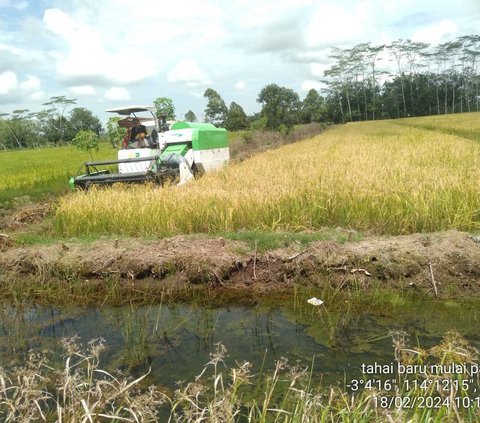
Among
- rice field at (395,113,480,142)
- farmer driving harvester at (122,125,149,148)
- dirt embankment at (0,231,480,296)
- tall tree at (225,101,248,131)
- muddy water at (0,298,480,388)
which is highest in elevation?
tall tree at (225,101,248,131)

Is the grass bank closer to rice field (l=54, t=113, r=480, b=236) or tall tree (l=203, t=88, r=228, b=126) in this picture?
rice field (l=54, t=113, r=480, b=236)

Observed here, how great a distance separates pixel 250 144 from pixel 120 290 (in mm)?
19214

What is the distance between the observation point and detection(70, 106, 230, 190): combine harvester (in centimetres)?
904

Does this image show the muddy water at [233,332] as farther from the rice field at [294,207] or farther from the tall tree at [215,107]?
the tall tree at [215,107]

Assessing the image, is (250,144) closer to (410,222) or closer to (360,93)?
(410,222)

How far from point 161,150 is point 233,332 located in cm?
753

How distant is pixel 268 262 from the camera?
5.20 m

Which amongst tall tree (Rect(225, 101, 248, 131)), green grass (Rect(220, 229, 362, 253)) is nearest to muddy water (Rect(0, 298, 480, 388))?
green grass (Rect(220, 229, 362, 253))

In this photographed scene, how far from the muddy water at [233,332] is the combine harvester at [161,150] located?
4.62m

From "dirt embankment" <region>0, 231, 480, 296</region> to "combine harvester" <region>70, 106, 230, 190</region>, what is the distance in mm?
3421

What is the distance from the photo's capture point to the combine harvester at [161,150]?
29.7 feet

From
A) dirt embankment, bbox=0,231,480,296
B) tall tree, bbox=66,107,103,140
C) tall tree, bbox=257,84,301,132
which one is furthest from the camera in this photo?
tall tree, bbox=66,107,103,140

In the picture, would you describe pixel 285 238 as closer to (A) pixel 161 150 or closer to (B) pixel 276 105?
(A) pixel 161 150

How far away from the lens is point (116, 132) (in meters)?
14.0
